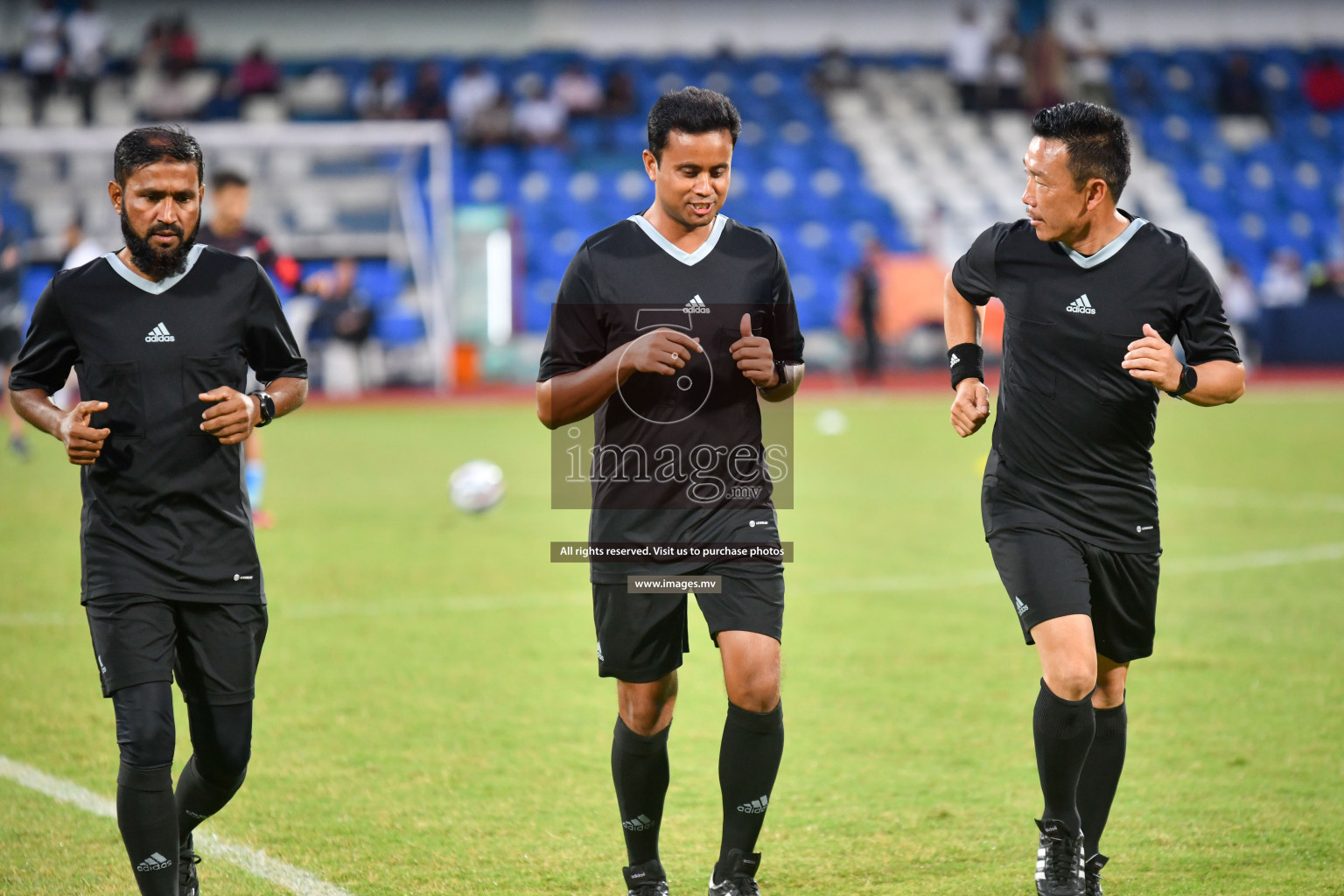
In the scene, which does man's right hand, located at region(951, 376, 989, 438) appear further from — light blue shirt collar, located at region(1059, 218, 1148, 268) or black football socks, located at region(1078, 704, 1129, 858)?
black football socks, located at region(1078, 704, 1129, 858)

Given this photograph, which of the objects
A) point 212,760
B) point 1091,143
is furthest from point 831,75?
point 212,760

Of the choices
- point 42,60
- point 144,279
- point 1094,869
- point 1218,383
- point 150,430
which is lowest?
point 1094,869

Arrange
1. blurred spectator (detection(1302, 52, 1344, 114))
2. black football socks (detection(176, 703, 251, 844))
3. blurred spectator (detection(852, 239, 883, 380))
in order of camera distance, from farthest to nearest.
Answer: blurred spectator (detection(1302, 52, 1344, 114)) → blurred spectator (detection(852, 239, 883, 380)) → black football socks (detection(176, 703, 251, 844))

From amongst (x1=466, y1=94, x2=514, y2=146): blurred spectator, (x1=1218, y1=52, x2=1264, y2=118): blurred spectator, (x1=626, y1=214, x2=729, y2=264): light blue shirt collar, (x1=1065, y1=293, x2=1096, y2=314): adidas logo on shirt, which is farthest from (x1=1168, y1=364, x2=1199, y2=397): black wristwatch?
(x1=1218, y1=52, x2=1264, y2=118): blurred spectator

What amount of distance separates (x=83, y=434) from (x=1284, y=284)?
26.9 meters

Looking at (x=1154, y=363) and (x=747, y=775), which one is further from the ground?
(x=1154, y=363)

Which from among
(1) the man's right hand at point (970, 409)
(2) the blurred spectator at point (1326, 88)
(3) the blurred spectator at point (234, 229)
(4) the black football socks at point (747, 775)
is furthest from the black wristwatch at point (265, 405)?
(2) the blurred spectator at point (1326, 88)

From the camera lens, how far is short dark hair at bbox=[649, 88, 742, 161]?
3.85 meters

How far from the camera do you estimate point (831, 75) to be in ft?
99.5

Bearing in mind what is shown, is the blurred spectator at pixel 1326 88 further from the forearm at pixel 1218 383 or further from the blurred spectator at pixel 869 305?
the forearm at pixel 1218 383

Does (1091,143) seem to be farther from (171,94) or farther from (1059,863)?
(171,94)

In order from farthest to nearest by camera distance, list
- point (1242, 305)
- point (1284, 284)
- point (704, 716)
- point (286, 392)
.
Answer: point (1284, 284), point (1242, 305), point (704, 716), point (286, 392)

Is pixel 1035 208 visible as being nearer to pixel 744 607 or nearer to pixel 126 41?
pixel 744 607

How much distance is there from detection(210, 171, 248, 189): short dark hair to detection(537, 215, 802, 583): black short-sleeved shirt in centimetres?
562
